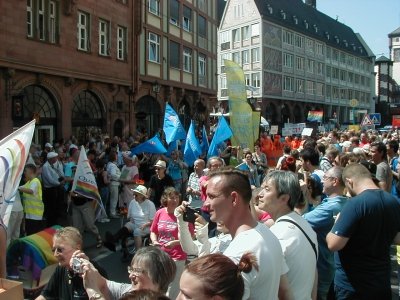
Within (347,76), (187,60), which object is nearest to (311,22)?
(347,76)

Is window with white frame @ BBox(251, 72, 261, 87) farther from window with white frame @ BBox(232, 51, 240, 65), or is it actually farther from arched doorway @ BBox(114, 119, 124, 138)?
arched doorway @ BBox(114, 119, 124, 138)

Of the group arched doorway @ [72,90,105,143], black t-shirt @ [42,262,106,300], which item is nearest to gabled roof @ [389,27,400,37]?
arched doorway @ [72,90,105,143]

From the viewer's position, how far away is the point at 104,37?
21.8 m

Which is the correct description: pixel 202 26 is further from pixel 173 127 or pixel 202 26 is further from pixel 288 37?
pixel 288 37

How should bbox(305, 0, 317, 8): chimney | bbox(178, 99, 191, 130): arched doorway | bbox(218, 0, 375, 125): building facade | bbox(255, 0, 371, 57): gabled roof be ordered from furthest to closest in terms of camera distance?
bbox(305, 0, 317, 8): chimney, bbox(255, 0, 371, 57): gabled roof, bbox(218, 0, 375, 125): building facade, bbox(178, 99, 191, 130): arched doorway

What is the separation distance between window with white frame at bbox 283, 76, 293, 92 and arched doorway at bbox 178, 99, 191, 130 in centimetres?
2668

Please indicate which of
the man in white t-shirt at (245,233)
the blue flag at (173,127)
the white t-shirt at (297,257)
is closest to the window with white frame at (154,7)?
the blue flag at (173,127)

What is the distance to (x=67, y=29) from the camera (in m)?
18.9

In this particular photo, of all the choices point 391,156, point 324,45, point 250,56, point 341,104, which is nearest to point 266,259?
point 391,156

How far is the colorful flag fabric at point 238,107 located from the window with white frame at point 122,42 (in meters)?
12.4

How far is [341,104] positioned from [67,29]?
5798 centimetres

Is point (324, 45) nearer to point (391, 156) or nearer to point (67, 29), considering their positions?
point (67, 29)

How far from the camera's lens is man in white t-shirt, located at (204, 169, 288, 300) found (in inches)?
93.7

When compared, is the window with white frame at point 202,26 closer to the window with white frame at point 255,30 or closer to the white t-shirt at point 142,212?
the window with white frame at point 255,30
